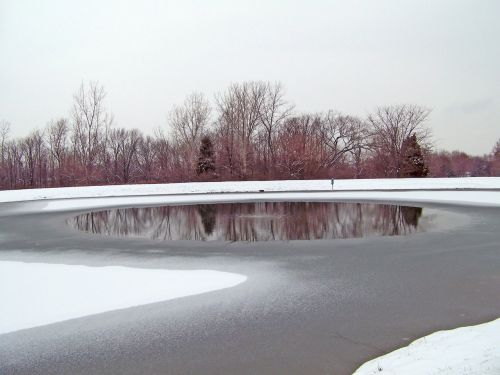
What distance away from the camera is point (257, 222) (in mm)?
17234

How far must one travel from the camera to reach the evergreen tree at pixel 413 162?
54.9 m

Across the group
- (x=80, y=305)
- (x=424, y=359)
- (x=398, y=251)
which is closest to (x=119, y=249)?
(x=80, y=305)

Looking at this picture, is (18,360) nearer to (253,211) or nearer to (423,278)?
(423,278)

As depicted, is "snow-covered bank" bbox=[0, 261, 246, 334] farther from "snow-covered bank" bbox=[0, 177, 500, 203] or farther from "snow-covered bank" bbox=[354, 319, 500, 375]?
"snow-covered bank" bbox=[0, 177, 500, 203]

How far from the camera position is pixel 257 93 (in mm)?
61906

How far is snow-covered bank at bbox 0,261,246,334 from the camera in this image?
662 centimetres

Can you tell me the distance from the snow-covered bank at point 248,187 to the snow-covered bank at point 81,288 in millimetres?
28751

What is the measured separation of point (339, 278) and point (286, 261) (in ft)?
6.11

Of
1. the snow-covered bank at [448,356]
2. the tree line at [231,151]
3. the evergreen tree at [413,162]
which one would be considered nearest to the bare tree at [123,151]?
the tree line at [231,151]

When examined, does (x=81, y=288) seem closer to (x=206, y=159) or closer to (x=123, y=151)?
(x=206, y=159)

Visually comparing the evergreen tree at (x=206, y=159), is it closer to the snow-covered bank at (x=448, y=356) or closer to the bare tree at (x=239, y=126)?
the bare tree at (x=239, y=126)

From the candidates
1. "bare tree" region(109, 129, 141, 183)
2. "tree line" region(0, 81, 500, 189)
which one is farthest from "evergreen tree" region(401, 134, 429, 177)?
"bare tree" region(109, 129, 141, 183)

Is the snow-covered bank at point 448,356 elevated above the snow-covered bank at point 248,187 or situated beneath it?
situated beneath

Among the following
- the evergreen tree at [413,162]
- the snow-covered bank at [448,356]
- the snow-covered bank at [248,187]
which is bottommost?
the snow-covered bank at [448,356]
